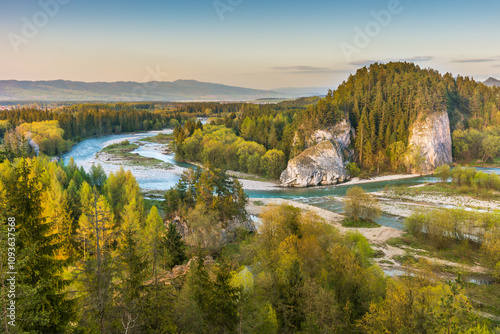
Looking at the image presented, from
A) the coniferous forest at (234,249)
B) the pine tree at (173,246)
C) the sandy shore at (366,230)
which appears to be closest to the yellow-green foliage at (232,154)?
the coniferous forest at (234,249)

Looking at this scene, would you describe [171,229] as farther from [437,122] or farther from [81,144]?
[81,144]

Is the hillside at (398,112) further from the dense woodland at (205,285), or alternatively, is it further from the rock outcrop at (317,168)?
the dense woodland at (205,285)

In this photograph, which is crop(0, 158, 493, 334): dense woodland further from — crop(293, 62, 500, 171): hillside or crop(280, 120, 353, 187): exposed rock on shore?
crop(293, 62, 500, 171): hillside

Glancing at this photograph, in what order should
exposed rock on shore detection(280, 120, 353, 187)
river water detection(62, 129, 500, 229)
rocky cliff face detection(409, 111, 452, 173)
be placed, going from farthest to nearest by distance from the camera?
1. rocky cliff face detection(409, 111, 452, 173)
2. exposed rock on shore detection(280, 120, 353, 187)
3. river water detection(62, 129, 500, 229)

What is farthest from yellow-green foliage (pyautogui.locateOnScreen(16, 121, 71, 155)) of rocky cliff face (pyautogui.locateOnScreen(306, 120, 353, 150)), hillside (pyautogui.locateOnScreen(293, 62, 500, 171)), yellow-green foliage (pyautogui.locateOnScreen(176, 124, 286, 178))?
rocky cliff face (pyautogui.locateOnScreen(306, 120, 353, 150))

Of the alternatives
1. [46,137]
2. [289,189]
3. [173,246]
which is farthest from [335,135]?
[46,137]

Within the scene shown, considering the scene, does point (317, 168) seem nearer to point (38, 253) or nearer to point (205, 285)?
point (205, 285)

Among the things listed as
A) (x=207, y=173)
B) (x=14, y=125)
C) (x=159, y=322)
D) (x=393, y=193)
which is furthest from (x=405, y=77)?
(x=14, y=125)
